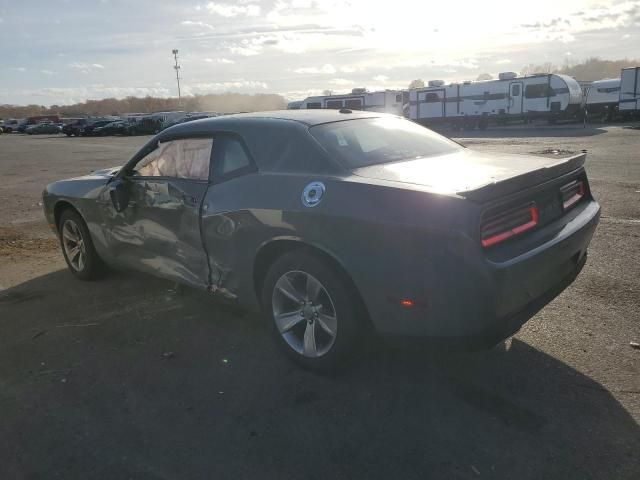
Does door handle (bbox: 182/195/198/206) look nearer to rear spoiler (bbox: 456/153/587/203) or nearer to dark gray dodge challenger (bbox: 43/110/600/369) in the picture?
dark gray dodge challenger (bbox: 43/110/600/369)

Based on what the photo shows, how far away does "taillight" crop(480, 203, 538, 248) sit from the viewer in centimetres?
281

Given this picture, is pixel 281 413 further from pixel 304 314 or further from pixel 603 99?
pixel 603 99

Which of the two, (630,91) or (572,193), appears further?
(630,91)

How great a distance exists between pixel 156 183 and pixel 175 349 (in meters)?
1.33

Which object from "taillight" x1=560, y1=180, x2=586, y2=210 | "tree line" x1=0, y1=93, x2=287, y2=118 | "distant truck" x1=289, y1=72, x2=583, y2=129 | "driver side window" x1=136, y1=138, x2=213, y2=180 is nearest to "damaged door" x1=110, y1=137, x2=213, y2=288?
"driver side window" x1=136, y1=138, x2=213, y2=180

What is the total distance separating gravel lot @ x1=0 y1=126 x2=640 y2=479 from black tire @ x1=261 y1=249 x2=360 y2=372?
14 cm

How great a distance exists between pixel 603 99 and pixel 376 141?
1454 inches

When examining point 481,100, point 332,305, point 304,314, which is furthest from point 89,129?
point 332,305

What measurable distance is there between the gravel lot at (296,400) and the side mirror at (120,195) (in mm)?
888

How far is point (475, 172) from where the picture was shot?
3.29 m

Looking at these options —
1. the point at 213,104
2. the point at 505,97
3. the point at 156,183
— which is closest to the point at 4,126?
the point at 213,104

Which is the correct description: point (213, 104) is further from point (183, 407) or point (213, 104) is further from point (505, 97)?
point (183, 407)

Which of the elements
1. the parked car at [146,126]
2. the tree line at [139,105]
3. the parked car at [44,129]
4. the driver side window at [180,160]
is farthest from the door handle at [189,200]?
the tree line at [139,105]

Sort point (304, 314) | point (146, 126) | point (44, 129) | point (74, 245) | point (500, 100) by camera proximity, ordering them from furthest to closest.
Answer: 1. point (44, 129)
2. point (146, 126)
3. point (500, 100)
4. point (74, 245)
5. point (304, 314)
